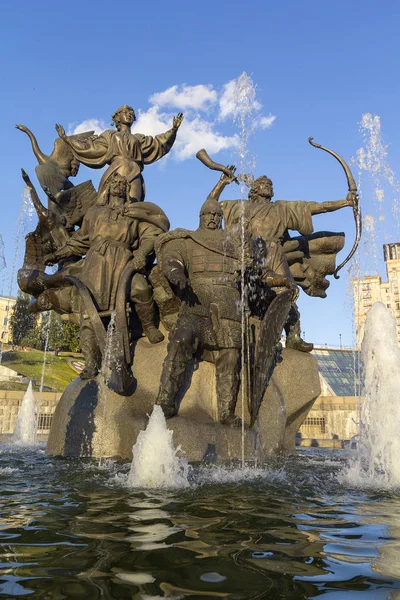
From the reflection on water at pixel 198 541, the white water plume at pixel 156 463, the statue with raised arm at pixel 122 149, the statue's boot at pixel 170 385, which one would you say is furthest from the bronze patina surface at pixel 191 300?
the reflection on water at pixel 198 541

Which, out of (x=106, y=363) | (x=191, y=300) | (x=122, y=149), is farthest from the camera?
(x=122, y=149)

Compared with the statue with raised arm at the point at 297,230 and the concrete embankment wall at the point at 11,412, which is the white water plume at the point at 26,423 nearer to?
the concrete embankment wall at the point at 11,412

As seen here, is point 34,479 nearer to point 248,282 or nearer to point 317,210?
point 248,282

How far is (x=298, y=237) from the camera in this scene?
9.12 m

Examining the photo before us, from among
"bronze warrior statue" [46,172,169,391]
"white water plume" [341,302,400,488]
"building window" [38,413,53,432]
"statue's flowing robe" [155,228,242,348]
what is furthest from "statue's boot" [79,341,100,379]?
"building window" [38,413,53,432]

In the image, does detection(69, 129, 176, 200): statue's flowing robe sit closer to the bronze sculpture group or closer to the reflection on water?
the bronze sculpture group

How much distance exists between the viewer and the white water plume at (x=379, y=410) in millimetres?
5832

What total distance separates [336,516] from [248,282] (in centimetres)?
429

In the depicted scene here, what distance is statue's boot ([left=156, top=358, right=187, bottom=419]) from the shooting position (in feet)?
21.8

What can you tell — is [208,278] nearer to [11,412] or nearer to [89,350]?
[89,350]

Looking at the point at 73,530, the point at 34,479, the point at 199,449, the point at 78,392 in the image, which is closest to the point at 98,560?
the point at 73,530

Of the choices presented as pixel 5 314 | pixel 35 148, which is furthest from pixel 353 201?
pixel 5 314

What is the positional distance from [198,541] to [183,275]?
4.47 m

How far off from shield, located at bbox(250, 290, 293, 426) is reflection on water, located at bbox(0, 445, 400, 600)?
7.74ft
